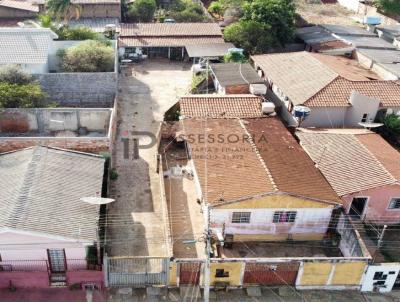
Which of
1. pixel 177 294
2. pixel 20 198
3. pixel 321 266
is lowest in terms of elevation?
pixel 177 294

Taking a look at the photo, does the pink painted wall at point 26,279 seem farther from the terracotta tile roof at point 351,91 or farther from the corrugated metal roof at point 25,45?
the terracotta tile roof at point 351,91

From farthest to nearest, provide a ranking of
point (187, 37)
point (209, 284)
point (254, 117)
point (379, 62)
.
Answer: point (187, 37)
point (379, 62)
point (254, 117)
point (209, 284)

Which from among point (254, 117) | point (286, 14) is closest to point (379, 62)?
point (286, 14)

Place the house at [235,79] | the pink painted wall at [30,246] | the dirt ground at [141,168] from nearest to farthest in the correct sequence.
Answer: the pink painted wall at [30,246]
the dirt ground at [141,168]
the house at [235,79]

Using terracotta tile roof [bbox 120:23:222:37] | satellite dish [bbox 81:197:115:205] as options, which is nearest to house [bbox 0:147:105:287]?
satellite dish [bbox 81:197:115:205]

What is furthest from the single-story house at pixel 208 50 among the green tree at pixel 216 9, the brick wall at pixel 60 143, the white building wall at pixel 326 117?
the brick wall at pixel 60 143

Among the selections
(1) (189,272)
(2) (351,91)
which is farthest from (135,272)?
(2) (351,91)

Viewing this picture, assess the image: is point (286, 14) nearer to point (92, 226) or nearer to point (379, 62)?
point (379, 62)

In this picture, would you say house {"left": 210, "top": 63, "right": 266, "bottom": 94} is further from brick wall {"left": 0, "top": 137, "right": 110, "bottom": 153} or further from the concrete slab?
the concrete slab
